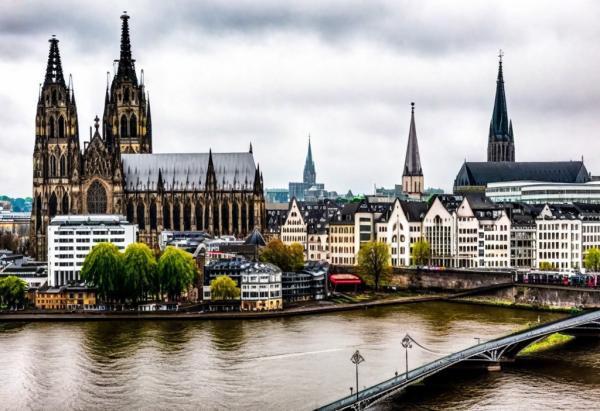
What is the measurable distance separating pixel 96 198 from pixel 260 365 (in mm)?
59565

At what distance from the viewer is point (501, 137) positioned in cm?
14512

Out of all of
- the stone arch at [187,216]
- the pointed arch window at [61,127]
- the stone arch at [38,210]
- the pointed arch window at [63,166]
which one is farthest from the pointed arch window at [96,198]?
the stone arch at [187,216]

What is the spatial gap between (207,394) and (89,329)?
22663mm

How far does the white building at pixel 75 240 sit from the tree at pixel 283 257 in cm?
1167

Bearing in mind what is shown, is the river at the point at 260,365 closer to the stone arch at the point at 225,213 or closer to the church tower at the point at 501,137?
the stone arch at the point at 225,213

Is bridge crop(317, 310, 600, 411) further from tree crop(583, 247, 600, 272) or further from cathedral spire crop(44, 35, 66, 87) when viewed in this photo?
cathedral spire crop(44, 35, 66, 87)

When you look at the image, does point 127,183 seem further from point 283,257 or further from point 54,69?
point 283,257

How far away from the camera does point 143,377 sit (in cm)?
5003

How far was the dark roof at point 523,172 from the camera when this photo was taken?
12394 cm

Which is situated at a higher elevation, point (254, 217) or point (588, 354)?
point (254, 217)

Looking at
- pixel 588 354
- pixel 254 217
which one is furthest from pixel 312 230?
pixel 588 354

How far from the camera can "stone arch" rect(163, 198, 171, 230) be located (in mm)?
108625

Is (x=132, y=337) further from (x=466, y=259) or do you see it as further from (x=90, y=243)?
(x=466, y=259)

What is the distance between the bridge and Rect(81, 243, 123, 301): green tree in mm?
31967
